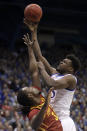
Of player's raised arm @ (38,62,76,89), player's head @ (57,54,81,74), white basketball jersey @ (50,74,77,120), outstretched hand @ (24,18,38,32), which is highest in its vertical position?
outstretched hand @ (24,18,38,32)

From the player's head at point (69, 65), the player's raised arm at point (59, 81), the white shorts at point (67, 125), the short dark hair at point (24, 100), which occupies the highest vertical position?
the player's head at point (69, 65)

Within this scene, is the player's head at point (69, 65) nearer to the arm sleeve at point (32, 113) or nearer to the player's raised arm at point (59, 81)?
the player's raised arm at point (59, 81)

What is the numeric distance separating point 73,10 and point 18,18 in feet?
9.39

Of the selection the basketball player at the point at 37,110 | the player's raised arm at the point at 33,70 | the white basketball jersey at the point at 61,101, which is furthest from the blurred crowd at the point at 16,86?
the basketball player at the point at 37,110

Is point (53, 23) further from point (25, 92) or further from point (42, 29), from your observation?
point (25, 92)

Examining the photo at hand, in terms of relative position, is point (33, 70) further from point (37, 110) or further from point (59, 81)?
point (37, 110)

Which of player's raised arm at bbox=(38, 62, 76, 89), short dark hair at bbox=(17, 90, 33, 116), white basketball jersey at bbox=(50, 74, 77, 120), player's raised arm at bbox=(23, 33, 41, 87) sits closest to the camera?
short dark hair at bbox=(17, 90, 33, 116)

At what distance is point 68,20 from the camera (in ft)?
57.3

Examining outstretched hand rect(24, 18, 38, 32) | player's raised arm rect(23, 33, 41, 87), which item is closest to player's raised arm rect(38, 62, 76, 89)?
player's raised arm rect(23, 33, 41, 87)

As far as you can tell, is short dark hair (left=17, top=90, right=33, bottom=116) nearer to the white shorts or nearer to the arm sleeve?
the arm sleeve

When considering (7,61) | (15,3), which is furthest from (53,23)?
(7,61)

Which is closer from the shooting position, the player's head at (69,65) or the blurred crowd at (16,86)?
the player's head at (69,65)

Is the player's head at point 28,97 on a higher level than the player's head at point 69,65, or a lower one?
lower

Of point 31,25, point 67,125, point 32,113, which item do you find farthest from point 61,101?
point 31,25
